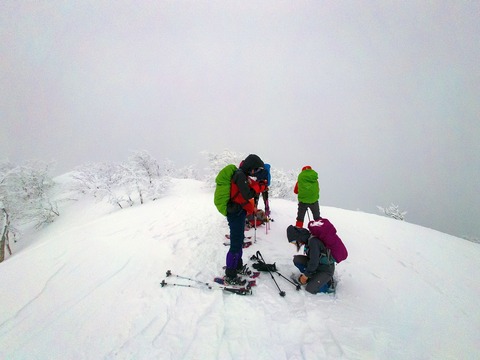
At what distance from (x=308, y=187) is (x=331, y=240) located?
2.96 meters

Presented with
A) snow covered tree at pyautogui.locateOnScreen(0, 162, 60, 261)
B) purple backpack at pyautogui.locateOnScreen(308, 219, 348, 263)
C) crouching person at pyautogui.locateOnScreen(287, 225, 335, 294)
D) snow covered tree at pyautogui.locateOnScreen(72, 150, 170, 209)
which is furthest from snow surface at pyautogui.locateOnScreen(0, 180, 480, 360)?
snow covered tree at pyautogui.locateOnScreen(0, 162, 60, 261)

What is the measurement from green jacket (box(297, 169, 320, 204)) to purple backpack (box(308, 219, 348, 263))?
2.74m

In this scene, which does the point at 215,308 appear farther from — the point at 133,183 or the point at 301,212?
the point at 133,183

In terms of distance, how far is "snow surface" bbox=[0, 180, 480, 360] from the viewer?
290cm

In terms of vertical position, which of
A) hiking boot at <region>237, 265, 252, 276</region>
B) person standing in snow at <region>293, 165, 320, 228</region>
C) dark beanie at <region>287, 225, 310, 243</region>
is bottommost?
hiking boot at <region>237, 265, 252, 276</region>

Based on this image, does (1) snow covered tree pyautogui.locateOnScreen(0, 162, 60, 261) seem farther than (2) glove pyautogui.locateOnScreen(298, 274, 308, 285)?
Yes

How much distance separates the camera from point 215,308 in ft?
11.7

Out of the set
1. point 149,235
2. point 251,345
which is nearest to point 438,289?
point 251,345

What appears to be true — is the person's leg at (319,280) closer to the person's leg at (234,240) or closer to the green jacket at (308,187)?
the person's leg at (234,240)

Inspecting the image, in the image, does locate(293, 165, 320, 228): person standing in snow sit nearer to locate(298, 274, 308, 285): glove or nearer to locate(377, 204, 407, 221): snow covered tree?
locate(298, 274, 308, 285): glove

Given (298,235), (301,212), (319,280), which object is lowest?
(319,280)

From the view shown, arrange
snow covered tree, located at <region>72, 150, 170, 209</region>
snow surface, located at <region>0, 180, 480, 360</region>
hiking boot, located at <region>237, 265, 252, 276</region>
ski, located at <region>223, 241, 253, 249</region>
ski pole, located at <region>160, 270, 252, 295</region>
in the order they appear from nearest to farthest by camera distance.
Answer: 1. snow surface, located at <region>0, 180, 480, 360</region>
2. ski pole, located at <region>160, 270, 252, 295</region>
3. hiking boot, located at <region>237, 265, 252, 276</region>
4. ski, located at <region>223, 241, 253, 249</region>
5. snow covered tree, located at <region>72, 150, 170, 209</region>

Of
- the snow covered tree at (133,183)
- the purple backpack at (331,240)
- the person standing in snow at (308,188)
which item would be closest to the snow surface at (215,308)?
the purple backpack at (331,240)

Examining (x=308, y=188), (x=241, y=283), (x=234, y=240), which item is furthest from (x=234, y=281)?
(x=308, y=188)
